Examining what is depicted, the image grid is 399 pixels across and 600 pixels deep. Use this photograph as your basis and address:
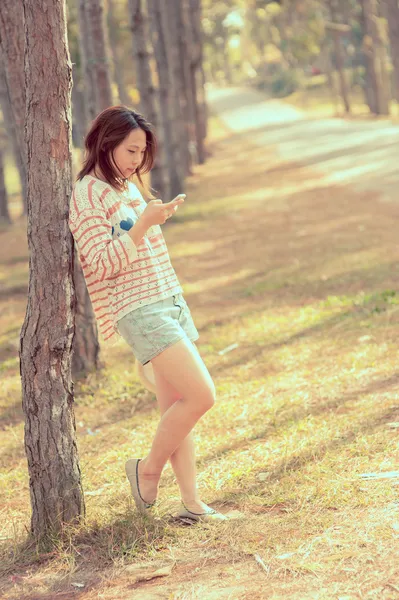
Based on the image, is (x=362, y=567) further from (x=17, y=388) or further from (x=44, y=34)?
(x=17, y=388)

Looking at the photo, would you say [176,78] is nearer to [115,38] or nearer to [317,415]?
[115,38]

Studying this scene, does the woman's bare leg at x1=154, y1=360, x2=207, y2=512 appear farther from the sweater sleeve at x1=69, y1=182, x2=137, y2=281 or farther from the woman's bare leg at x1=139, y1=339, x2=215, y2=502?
the sweater sleeve at x1=69, y1=182, x2=137, y2=281

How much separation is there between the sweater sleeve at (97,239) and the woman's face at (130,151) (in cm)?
20

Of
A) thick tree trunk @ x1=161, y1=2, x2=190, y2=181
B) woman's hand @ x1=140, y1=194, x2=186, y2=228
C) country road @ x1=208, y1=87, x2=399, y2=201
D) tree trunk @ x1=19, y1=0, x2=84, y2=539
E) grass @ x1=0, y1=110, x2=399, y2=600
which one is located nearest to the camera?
grass @ x1=0, y1=110, x2=399, y2=600

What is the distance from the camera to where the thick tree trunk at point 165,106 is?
21.5 meters

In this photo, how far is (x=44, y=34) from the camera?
4.54m

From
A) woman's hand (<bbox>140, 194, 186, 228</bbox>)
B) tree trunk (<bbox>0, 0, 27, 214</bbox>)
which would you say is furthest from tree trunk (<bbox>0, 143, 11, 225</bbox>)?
woman's hand (<bbox>140, 194, 186, 228</bbox>)

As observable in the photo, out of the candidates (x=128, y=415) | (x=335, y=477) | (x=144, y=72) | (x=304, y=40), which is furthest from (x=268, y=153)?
(x=335, y=477)

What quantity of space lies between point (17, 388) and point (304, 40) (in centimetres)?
4436

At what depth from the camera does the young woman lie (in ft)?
14.0

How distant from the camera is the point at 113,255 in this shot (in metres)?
4.20

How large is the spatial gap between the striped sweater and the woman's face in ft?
0.41

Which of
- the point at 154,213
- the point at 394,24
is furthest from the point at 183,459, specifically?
the point at 394,24

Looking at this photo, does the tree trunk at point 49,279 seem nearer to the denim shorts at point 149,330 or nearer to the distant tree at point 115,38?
the denim shorts at point 149,330
